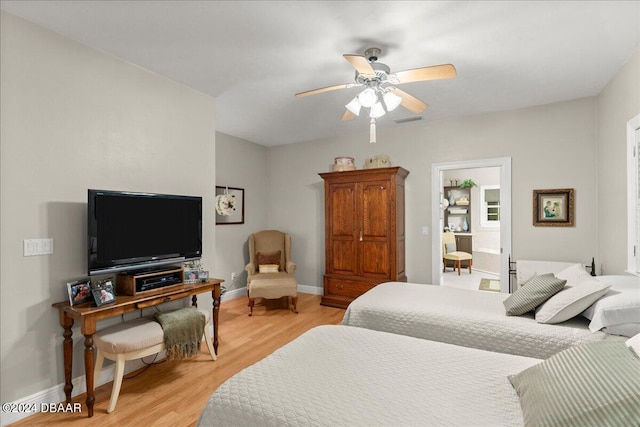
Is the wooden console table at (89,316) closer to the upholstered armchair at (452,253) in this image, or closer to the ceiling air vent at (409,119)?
the ceiling air vent at (409,119)

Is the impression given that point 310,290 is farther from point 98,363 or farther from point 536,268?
point 98,363

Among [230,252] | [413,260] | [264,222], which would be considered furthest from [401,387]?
[264,222]

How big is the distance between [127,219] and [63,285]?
628 millimetres

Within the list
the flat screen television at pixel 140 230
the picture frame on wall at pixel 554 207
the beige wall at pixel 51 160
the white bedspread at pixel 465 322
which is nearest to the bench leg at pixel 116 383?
the beige wall at pixel 51 160

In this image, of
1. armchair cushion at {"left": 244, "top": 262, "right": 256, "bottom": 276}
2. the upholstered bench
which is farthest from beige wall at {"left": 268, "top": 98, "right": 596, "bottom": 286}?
the upholstered bench

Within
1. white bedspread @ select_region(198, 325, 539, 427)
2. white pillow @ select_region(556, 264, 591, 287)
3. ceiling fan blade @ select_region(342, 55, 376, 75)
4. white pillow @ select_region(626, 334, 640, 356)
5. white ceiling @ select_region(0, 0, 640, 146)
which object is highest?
white ceiling @ select_region(0, 0, 640, 146)

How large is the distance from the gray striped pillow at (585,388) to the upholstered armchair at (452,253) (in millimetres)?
5448

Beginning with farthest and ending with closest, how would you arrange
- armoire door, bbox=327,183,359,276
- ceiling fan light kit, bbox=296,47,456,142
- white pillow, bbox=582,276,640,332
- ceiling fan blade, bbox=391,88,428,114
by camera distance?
armoire door, bbox=327,183,359,276 → ceiling fan blade, bbox=391,88,428,114 → ceiling fan light kit, bbox=296,47,456,142 → white pillow, bbox=582,276,640,332

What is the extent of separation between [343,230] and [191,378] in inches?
107

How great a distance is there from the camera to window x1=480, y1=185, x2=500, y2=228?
7.05m

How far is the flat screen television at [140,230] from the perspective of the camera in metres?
2.36

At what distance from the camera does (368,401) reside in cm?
123

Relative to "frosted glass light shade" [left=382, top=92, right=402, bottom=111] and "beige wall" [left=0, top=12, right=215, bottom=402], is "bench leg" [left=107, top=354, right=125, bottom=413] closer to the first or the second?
"beige wall" [left=0, top=12, right=215, bottom=402]

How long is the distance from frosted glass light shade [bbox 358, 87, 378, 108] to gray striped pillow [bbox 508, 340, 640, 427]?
194cm
